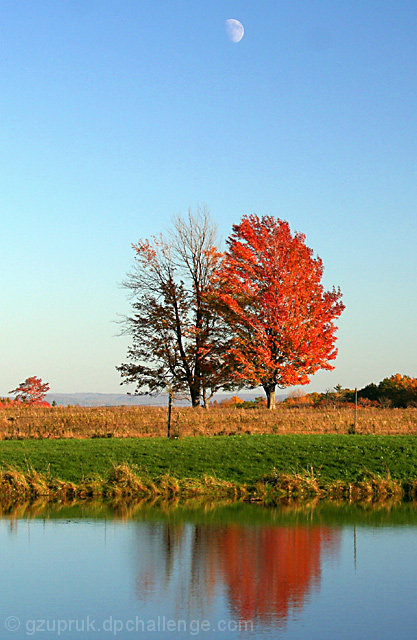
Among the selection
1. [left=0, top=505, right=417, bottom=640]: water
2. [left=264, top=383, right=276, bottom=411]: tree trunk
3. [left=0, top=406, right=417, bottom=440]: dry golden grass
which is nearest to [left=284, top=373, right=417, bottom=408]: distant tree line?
[left=264, top=383, right=276, bottom=411]: tree trunk

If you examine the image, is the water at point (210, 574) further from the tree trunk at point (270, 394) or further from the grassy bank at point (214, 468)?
the tree trunk at point (270, 394)

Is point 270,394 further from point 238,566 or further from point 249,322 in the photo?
point 238,566

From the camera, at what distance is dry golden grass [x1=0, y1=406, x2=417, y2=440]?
31891 millimetres

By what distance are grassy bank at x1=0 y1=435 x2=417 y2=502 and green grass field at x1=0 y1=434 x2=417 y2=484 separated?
0.10 feet

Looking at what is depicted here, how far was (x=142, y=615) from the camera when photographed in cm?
1126

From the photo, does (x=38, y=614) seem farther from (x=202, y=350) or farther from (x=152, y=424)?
(x=202, y=350)

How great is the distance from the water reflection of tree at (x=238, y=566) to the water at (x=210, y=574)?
2 cm

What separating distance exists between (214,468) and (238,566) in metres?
10.4

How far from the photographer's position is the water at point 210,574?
1085 cm

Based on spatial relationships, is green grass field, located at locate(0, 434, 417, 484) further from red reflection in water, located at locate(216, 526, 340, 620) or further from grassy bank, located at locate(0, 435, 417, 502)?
red reflection in water, located at locate(216, 526, 340, 620)

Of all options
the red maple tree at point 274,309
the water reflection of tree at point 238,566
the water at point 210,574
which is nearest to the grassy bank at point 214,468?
the water at point 210,574

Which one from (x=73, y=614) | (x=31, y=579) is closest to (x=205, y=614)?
(x=73, y=614)

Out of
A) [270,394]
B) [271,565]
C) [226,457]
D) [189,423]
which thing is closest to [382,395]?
[270,394]

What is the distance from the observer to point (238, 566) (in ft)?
46.7
